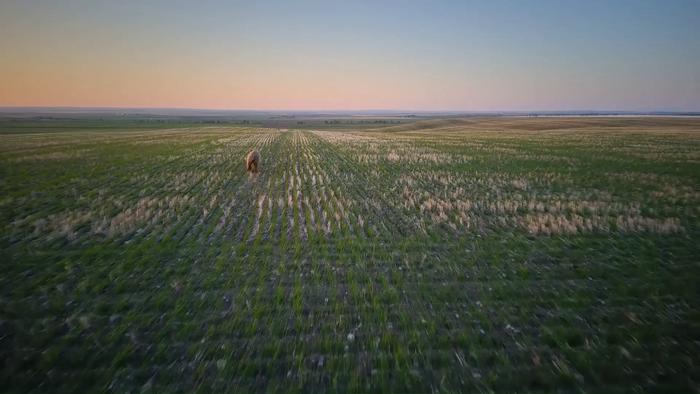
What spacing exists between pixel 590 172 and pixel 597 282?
1676cm

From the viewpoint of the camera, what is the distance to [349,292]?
6.09m

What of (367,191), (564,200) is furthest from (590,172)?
(367,191)

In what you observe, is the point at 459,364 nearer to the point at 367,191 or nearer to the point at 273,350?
the point at 273,350

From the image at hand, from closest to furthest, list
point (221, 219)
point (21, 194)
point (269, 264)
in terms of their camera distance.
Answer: point (269, 264)
point (221, 219)
point (21, 194)

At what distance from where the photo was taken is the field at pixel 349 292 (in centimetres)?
418

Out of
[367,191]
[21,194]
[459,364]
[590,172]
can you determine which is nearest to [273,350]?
[459,364]

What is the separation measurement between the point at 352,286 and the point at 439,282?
72.7 inches

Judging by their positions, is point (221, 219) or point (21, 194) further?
point (21, 194)

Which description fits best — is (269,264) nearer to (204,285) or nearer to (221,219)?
(204,285)

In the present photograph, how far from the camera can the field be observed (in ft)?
13.7

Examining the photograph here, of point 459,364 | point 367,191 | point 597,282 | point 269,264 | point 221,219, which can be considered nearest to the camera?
point 459,364

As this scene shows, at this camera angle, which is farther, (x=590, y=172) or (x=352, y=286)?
(x=590, y=172)

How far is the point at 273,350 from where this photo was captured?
4.51 m

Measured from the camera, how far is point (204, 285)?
637cm
